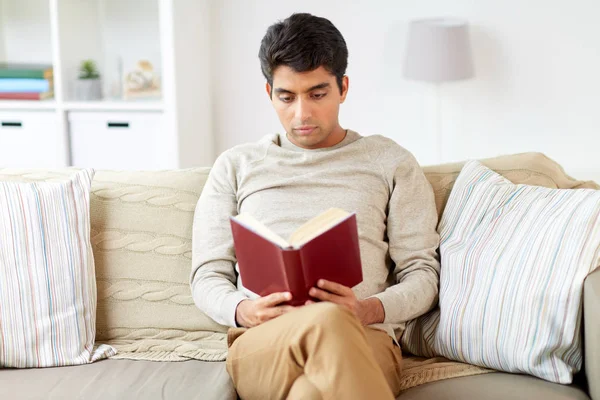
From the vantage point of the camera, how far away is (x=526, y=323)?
1.69 m

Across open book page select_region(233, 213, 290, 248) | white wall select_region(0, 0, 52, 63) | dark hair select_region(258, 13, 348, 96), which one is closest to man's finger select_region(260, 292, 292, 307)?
open book page select_region(233, 213, 290, 248)

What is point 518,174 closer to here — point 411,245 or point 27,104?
point 411,245

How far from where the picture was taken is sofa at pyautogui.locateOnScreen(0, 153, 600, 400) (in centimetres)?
173

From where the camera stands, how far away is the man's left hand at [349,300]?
1.65 meters

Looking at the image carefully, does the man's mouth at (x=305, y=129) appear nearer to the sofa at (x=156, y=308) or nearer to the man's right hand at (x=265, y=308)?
the sofa at (x=156, y=308)

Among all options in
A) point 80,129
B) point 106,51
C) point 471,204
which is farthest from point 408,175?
point 106,51

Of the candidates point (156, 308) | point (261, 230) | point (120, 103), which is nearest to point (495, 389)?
point (261, 230)

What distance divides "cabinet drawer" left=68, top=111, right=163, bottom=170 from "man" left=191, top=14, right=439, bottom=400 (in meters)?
1.52

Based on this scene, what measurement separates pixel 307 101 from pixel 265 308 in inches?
21.4

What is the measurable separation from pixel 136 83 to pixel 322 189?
1853mm

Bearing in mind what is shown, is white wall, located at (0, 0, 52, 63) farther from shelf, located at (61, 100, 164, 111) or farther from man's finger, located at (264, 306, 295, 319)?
man's finger, located at (264, 306, 295, 319)

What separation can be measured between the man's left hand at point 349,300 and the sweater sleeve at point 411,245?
0.02m

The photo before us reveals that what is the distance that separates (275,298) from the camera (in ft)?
5.46

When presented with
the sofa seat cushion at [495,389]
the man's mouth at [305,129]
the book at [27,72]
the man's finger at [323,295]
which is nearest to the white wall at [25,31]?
the book at [27,72]
